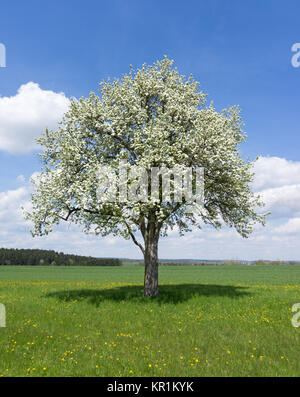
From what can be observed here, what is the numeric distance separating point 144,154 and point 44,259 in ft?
496

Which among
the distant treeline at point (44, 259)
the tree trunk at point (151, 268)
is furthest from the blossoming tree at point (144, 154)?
the distant treeline at point (44, 259)

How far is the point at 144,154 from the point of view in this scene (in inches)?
825

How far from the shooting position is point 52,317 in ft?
58.9

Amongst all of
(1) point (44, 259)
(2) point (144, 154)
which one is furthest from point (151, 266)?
(1) point (44, 259)

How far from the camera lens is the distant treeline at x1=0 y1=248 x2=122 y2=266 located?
152 metres

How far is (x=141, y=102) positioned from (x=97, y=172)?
7.33 m

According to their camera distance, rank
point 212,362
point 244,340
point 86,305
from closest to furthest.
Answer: point 212,362 → point 244,340 → point 86,305

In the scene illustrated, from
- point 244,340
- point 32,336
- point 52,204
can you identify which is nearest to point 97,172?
point 52,204

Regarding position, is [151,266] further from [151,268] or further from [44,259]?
[44,259]

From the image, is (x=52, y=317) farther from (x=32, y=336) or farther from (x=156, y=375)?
(x=156, y=375)

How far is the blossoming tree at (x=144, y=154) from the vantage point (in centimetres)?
2141

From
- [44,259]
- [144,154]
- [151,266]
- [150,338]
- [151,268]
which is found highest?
[144,154]

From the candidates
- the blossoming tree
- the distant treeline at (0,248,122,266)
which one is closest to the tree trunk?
the blossoming tree
